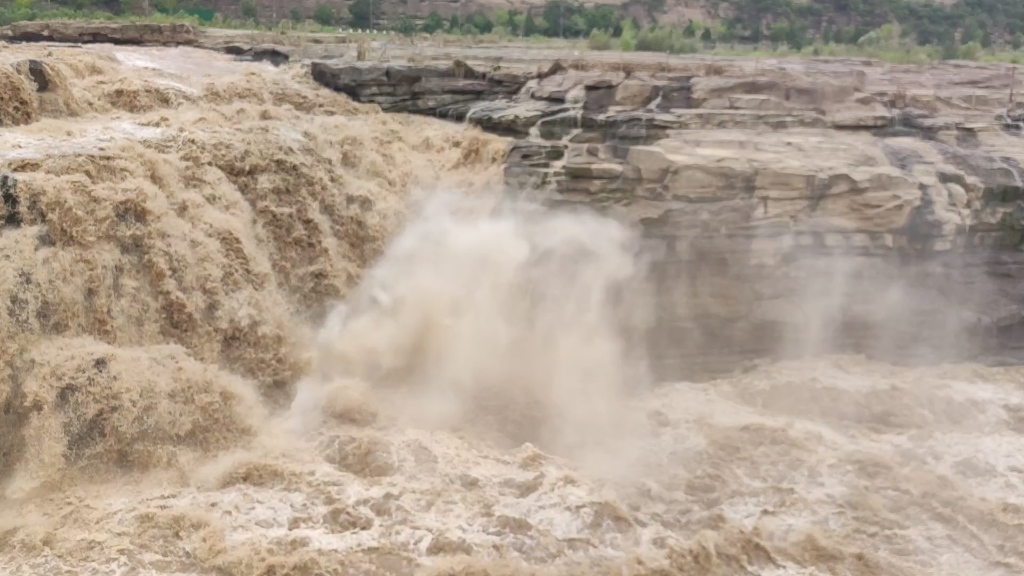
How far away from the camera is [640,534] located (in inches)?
246

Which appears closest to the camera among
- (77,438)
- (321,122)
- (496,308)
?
(77,438)

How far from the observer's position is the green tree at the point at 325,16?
21986mm

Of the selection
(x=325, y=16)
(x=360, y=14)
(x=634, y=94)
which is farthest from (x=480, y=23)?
(x=634, y=94)

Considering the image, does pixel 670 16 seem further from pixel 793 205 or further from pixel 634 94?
pixel 793 205

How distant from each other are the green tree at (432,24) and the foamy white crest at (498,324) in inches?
538

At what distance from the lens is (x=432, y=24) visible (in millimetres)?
22062

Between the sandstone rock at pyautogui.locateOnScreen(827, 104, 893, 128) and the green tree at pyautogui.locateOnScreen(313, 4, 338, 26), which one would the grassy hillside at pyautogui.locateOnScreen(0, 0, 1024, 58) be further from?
the sandstone rock at pyautogui.locateOnScreen(827, 104, 893, 128)

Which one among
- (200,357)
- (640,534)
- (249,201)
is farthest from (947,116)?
(200,357)

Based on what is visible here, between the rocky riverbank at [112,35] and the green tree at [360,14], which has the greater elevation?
the green tree at [360,14]

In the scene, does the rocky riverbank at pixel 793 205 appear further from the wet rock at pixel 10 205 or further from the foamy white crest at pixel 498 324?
the wet rock at pixel 10 205

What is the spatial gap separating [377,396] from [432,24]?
53.3 feet

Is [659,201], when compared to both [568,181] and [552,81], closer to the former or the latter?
[568,181]

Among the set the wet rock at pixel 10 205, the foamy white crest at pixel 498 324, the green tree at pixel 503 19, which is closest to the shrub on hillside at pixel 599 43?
the green tree at pixel 503 19

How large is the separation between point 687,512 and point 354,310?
3.80 metres
